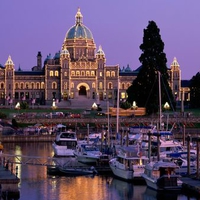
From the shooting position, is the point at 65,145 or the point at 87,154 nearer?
the point at 87,154

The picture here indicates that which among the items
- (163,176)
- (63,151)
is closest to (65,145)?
(63,151)

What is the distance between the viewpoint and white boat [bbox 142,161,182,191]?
169 ft

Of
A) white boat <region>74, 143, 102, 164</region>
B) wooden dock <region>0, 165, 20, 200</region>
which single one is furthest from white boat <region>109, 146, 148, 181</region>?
wooden dock <region>0, 165, 20, 200</region>

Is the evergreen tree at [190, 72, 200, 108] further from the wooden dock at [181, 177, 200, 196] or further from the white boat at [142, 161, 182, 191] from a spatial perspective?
the white boat at [142, 161, 182, 191]

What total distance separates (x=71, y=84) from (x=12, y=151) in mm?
113380

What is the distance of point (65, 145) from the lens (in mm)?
82375

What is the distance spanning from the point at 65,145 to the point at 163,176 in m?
31.4

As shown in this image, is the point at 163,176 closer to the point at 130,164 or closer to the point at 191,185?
the point at 191,185

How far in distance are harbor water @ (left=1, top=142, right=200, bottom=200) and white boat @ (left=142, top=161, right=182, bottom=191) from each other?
0.53 meters

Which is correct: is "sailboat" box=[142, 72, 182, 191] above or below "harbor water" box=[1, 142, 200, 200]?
above

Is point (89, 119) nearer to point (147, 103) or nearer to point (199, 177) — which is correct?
point (147, 103)

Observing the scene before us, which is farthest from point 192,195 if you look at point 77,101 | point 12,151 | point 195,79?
point 77,101

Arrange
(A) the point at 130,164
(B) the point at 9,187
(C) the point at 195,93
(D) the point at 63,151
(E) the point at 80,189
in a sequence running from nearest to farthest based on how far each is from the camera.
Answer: (B) the point at 9,187
(E) the point at 80,189
(A) the point at 130,164
(D) the point at 63,151
(C) the point at 195,93

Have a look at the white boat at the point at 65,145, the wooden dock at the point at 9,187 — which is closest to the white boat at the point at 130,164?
the wooden dock at the point at 9,187
